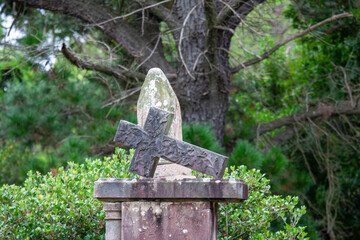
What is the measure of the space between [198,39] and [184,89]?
2.51 feet

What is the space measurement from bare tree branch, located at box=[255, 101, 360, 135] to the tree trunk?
2.54ft

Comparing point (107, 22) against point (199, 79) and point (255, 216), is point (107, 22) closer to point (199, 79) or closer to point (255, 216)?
point (199, 79)

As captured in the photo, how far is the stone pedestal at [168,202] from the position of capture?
3273 mm

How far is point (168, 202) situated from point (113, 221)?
16.4 inches

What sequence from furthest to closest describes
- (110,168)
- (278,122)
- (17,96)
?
(17,96) < (278,122) < (110,168)

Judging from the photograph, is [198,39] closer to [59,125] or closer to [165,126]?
[59,125]

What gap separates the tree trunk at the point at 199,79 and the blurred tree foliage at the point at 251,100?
0.44 m

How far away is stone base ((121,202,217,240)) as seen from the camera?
3324 mm

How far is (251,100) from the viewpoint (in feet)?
33.4

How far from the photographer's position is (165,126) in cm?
347

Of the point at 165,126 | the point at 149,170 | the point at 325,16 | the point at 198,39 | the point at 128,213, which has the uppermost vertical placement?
the point at 325,16

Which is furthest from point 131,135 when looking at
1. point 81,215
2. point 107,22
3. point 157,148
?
point 107,22

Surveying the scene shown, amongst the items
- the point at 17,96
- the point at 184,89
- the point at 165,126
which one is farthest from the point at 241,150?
the point at 17,96

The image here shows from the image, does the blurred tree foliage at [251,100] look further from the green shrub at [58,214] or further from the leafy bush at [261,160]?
the green shrub at [58,214]
